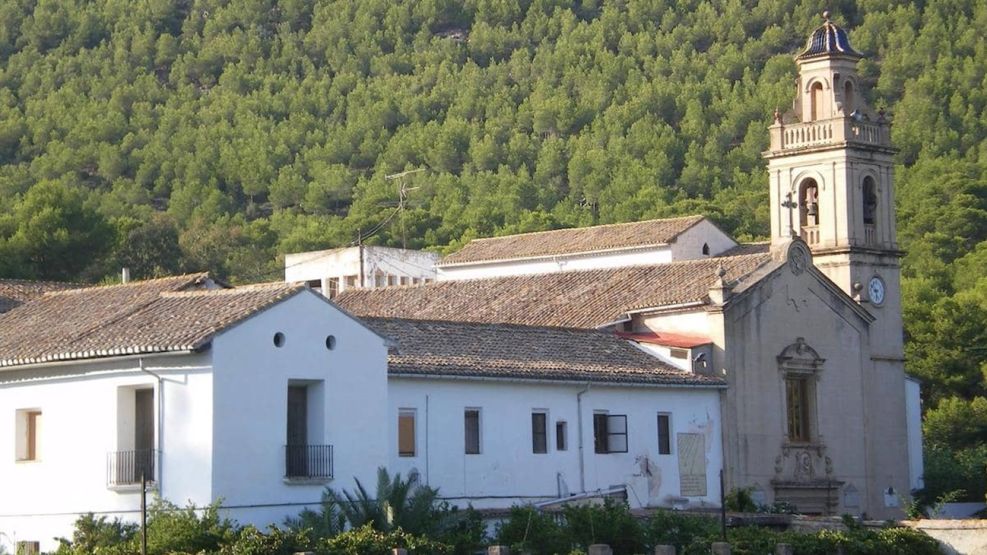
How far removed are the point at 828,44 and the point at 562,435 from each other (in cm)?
1836

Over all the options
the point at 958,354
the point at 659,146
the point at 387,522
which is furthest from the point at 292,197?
the point at 387,522

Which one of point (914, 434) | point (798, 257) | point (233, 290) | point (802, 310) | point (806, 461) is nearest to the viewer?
point (233, 290)

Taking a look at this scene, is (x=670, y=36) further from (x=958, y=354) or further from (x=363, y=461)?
(x=363, y=461)

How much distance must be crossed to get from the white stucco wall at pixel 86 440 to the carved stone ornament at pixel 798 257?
20475 mm

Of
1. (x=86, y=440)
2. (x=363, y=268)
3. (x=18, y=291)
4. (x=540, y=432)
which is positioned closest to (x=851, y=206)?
(x=540, y=432)

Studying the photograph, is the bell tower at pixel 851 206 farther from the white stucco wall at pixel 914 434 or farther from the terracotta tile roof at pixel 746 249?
the terracotta tile roof at pixel 746 249

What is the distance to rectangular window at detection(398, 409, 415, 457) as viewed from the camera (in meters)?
36.5

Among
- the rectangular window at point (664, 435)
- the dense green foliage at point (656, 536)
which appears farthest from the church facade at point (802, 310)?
the dense green foliage at point (656, 536)

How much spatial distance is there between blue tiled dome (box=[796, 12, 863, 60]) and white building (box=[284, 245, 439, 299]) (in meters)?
21.6

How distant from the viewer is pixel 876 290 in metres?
52.8

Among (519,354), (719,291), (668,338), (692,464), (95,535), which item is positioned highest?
(719,291)

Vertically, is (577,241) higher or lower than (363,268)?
higher

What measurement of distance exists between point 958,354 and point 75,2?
92640mm

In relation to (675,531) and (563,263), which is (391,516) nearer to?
(675,531)
